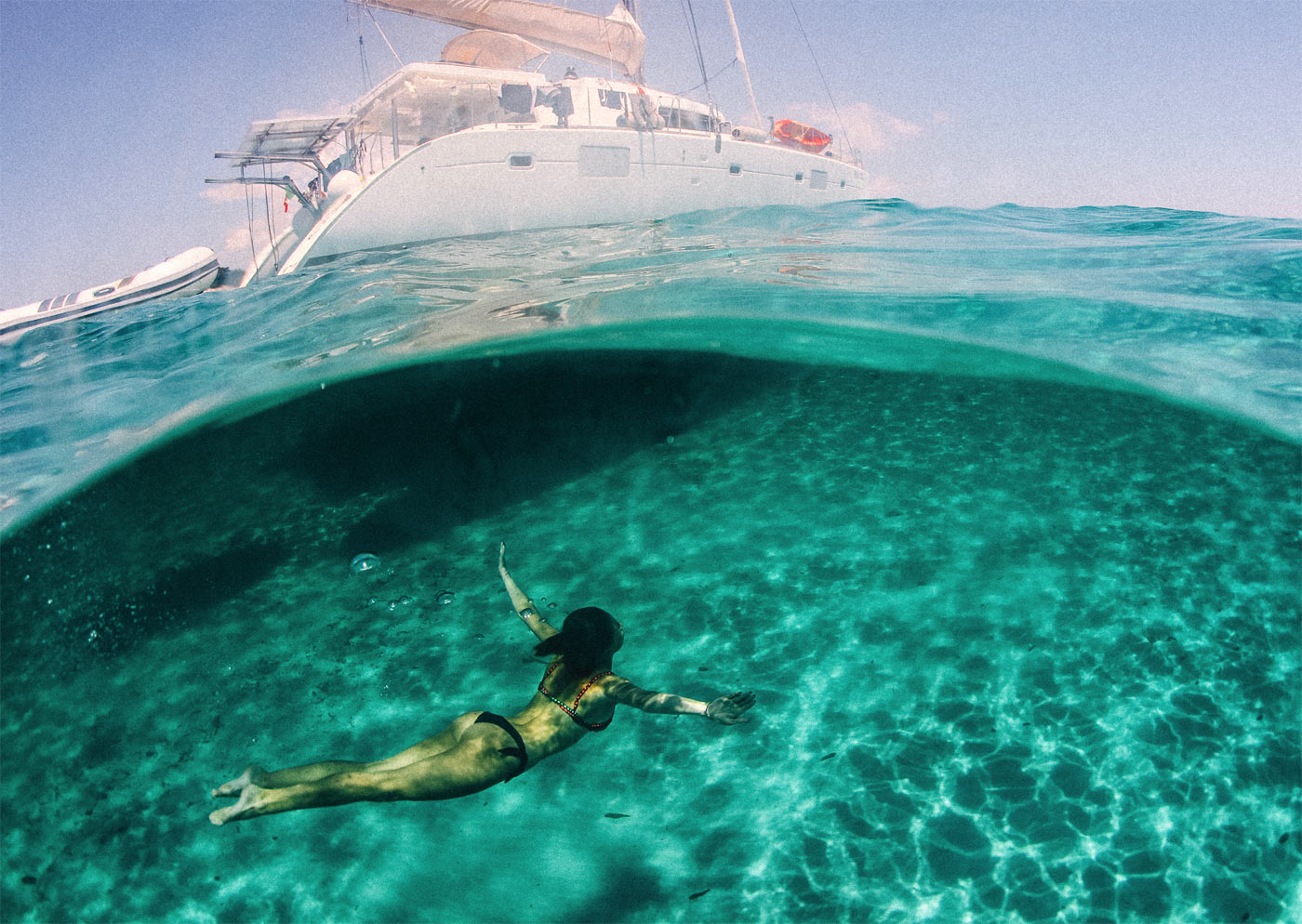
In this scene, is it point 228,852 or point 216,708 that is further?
point 216,708

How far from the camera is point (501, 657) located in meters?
6.43

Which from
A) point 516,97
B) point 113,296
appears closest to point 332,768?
point 113,296

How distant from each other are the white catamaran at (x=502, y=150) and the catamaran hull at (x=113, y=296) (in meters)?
2.44

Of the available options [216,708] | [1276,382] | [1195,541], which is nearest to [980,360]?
[1276,382]

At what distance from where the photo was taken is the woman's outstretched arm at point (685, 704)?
10.2 ft

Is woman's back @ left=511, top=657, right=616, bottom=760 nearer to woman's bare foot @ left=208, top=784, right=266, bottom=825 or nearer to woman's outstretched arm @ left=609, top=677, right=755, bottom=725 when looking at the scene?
woman's outstretched arm @ left=609, top=677, right=755, bottom=725

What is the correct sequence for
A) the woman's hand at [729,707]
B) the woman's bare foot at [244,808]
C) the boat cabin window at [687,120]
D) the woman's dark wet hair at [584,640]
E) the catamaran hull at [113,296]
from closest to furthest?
the woman's hand at [729,707], the woman's bare foot at [244,808], the woman's dark wet hair at [584,640], the catamaran hull at [113,296], the boat cabin window at [687,120]

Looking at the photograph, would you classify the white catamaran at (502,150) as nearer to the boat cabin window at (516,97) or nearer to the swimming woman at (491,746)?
the boat cabin window at (516,97)

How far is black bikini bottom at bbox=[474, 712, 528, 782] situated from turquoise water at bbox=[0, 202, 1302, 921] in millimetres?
1123

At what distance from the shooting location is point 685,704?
3291 millimetres

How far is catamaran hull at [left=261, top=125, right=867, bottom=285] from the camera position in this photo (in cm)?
1847

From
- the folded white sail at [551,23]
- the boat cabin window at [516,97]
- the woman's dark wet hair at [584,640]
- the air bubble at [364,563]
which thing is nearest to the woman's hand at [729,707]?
the woman's dark wet hair at [584,640]

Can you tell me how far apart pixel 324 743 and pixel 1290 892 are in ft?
22.0

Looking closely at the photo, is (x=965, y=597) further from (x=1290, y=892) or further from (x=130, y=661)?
(x=130, y=661)
